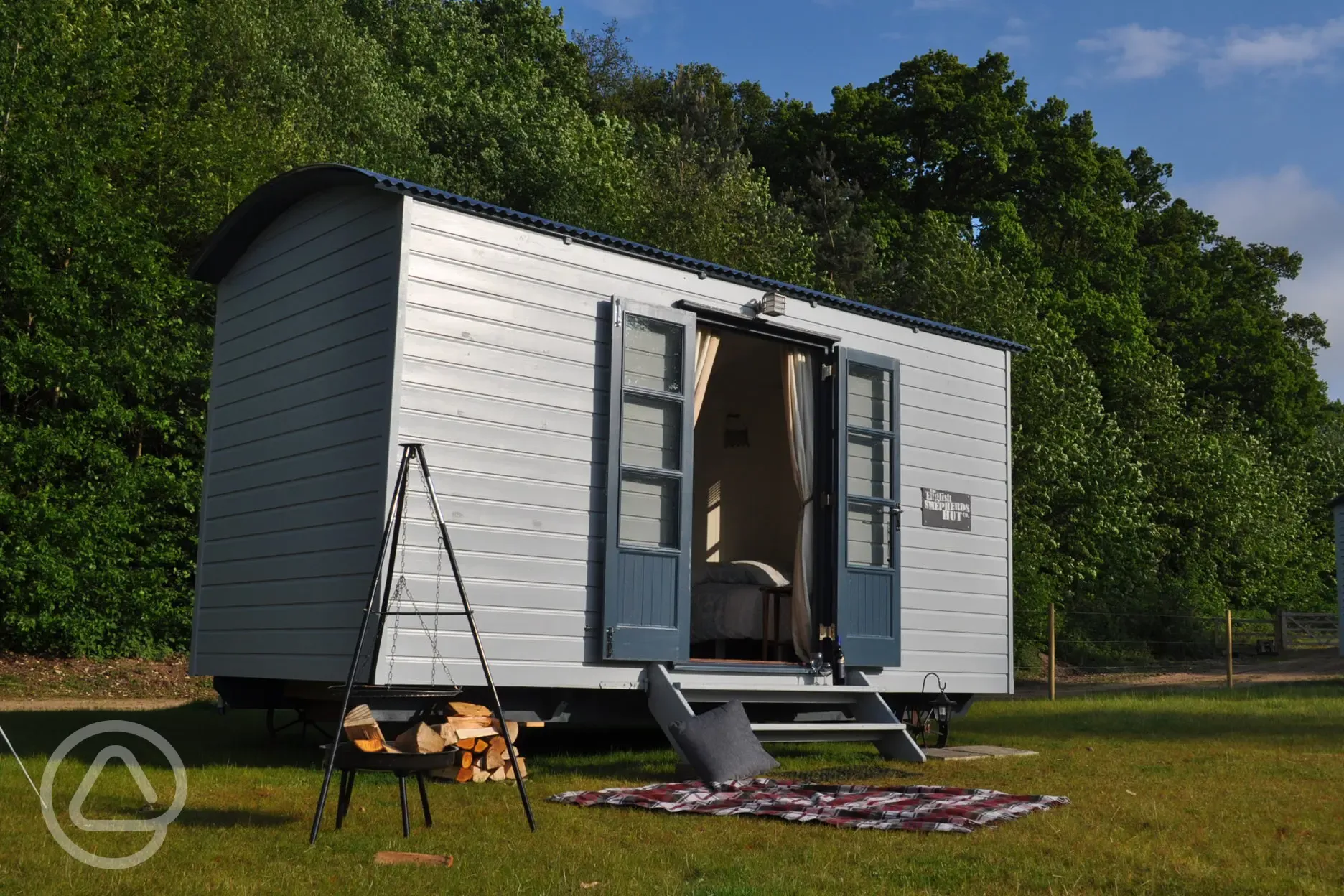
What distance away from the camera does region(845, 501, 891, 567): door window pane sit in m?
8.74

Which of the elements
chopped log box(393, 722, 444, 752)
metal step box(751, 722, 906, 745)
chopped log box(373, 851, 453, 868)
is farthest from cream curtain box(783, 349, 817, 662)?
chopped log box(373, 851, 453, 868)

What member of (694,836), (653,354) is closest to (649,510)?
(653,354)

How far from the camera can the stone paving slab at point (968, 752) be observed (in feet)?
27.0

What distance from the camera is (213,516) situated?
8.38m

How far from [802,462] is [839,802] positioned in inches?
126

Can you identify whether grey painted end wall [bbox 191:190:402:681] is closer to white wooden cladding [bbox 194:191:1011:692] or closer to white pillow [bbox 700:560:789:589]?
white wooden cladding [bbox 194:191:1011:692]

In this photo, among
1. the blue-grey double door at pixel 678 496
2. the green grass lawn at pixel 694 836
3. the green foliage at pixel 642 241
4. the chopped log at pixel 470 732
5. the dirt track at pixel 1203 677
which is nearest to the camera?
the green grass lawn at pixel 694 836

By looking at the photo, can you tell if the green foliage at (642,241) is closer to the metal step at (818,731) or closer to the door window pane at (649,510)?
the door window pane at (649,510)

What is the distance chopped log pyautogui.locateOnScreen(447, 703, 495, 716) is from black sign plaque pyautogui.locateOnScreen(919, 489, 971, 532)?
12.3 feet

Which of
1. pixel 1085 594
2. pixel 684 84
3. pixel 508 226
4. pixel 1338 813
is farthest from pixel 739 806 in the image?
pixel 684 84

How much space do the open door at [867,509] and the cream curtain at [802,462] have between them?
0.62 feet

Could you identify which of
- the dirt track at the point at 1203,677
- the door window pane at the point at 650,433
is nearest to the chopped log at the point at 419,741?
the door window pane at the point at 650,433

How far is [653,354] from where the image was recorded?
7.90m

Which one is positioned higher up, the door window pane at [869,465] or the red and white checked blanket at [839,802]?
the door window pane at [869,465]
